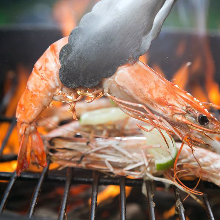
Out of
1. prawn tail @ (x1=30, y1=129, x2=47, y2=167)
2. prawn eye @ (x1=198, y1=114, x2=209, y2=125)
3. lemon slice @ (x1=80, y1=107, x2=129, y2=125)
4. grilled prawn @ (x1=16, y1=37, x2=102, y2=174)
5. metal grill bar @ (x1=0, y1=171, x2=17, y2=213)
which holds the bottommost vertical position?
metal grill bar @ (x1=0, y1=171, x2=17, y2=213)

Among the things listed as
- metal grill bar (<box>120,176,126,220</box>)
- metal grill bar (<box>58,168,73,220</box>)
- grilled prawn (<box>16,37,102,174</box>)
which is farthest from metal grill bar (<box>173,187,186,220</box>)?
grilled prawn (<box>16,37,102,174</box>)

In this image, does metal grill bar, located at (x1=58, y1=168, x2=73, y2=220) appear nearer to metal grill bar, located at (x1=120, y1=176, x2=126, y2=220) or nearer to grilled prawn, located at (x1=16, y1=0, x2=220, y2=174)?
metal grill bar, located at (x1=120, y1=176, x2=126, y2=220)

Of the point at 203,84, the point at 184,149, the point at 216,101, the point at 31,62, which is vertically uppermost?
the point at 31,62

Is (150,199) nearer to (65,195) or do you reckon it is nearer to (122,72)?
(65,195)

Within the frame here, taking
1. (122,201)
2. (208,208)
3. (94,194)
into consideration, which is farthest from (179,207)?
(94,194)

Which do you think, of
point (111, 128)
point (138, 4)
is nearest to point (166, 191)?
point (111, 128)

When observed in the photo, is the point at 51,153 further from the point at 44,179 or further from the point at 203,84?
the point at 203,84

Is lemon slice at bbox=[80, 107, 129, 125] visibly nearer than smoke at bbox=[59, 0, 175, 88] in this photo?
No
